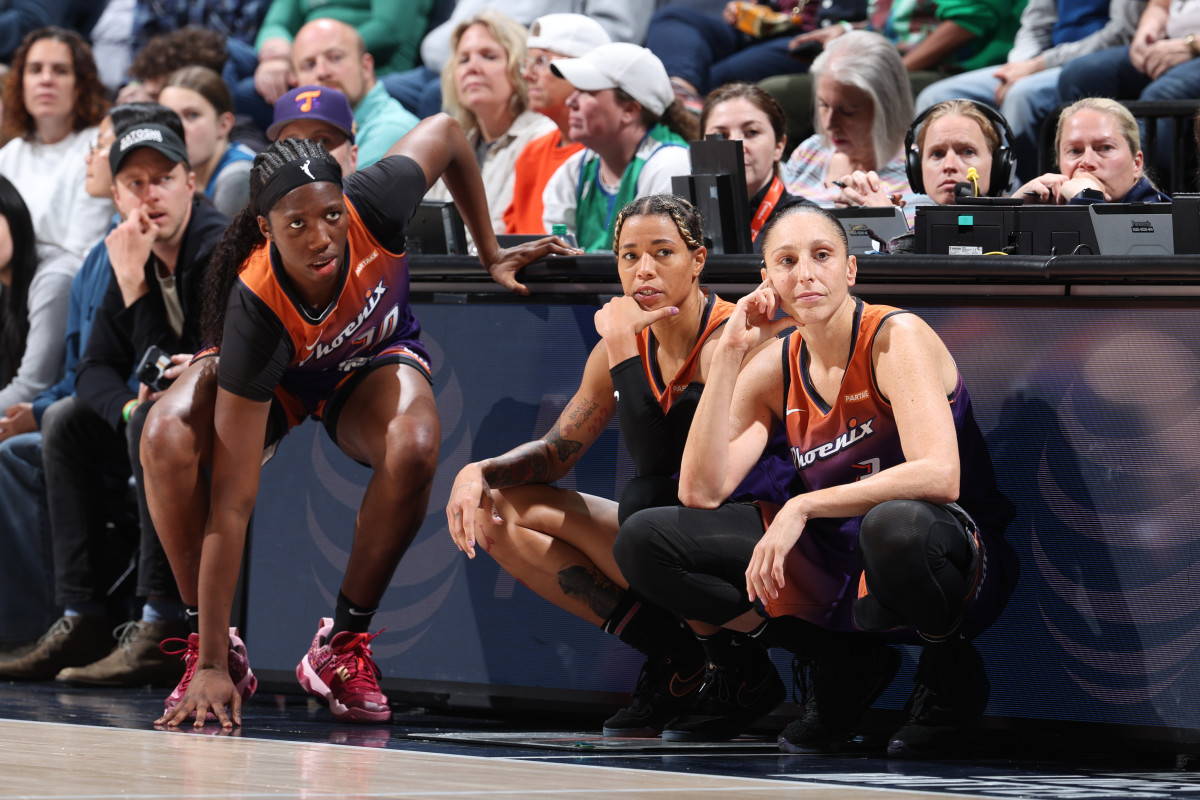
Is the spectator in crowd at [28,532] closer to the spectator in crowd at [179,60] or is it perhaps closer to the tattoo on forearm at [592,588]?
the spectator in crowd at [179,60]

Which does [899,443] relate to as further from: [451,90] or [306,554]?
Result: [451,90]

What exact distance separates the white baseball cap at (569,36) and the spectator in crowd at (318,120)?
2.67 feet

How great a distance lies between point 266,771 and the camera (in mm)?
2434

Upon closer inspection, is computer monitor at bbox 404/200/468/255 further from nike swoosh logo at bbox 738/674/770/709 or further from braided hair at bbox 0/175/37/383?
braided hair at bbox 0/175/37/383

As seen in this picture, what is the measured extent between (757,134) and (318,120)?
1.34 m

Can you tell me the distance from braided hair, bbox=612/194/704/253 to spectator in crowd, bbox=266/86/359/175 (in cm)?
155

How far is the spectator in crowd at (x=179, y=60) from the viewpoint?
644cm

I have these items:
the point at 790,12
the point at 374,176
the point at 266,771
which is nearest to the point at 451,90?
the point at 790,12

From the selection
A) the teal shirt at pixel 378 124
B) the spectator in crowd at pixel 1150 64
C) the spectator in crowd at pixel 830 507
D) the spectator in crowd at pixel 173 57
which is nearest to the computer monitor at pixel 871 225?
the spectator in crowd at pixel 830 507

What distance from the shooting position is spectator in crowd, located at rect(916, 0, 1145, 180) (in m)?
5.17

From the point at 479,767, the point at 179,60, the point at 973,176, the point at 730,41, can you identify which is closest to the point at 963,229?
the point at 973,176

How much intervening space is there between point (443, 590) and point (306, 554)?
0.46m

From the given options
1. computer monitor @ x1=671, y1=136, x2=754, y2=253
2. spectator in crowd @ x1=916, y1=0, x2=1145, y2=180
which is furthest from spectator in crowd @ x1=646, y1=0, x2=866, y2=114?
computer monitor @ x1=671, y1=136, x2=754, y2=253

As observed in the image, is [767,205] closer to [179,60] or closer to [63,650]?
[63,650]
